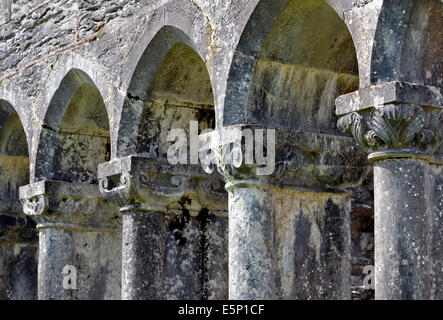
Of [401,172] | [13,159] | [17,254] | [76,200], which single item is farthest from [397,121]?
[17,254]

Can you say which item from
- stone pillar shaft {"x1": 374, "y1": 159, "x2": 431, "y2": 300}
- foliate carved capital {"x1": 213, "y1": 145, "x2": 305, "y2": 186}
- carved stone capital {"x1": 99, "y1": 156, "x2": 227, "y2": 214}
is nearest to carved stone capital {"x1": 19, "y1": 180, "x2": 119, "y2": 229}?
carved stone capital {"x1": 99, "y1": 156, "x2": 227, "y2": 214}

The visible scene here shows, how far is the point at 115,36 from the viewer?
26.2 feet

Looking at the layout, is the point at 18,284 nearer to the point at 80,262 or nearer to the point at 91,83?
the point at 80,262

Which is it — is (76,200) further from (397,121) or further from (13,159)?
(397,121)

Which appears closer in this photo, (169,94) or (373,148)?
(373,148)

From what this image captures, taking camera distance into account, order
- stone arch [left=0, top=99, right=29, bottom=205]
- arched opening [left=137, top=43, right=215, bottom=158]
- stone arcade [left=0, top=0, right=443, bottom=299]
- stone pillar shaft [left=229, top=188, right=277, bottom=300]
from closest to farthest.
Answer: stone arcade [left=0, top=0, right=443, bottom=299]
stone pillar shaft [left=229, top=188, right=277, bottom=300]
arched opening [left=137, top=43, right=215, bottom=158]
stone arch [left=0, top=99, right=29, bottom=205]

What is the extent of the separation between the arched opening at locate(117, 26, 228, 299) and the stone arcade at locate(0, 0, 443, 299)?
0.01 metres

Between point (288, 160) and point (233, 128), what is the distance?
40cm

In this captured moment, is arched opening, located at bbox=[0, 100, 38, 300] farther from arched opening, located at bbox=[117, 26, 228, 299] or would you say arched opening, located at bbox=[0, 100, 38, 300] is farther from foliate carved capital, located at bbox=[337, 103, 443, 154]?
foliate carved capital, located at bbox=[337, 103, 443, 154]

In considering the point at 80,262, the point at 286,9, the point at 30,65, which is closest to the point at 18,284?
the point at 80,262

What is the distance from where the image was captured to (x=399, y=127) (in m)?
5.40

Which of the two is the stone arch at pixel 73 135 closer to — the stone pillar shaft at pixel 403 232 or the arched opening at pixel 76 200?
the arched opening at pixel 76 200

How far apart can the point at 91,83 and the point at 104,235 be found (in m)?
1.43

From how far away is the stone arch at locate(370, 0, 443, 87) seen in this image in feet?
18.0
